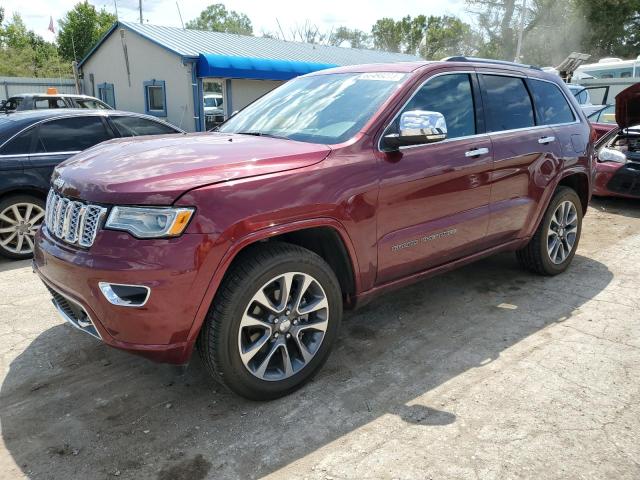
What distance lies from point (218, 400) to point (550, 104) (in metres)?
3.77

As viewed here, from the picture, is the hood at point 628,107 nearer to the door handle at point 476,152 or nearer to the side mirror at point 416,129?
the door handle at point 476,152

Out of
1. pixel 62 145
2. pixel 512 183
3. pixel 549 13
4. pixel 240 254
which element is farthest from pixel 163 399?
pixel 549 13

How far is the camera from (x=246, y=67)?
1609 centimetres

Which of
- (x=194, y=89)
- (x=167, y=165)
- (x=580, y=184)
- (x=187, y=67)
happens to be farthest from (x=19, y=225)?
(x=187, y=67)

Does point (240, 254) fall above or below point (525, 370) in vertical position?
above

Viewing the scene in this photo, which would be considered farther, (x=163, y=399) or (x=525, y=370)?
(x=525, y=370)

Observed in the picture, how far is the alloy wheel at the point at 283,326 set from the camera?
2.79 m

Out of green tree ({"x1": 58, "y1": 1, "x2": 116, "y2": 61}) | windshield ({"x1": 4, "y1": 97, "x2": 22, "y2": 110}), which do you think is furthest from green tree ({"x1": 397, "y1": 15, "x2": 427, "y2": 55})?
windshield ({"x1": 4, "y1": 97, "x2": 22, "y2": 110})

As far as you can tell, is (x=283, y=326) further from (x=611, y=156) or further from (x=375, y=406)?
(x=611, y=156)

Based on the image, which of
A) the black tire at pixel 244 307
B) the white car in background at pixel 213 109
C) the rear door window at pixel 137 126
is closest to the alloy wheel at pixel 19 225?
the rear door window at pixel 137 126

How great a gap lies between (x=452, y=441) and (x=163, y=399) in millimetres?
1595

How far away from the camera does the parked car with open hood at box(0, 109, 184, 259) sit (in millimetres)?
5477

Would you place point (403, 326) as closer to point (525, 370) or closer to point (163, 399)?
point (525, 370)

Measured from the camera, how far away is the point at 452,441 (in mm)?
2609
